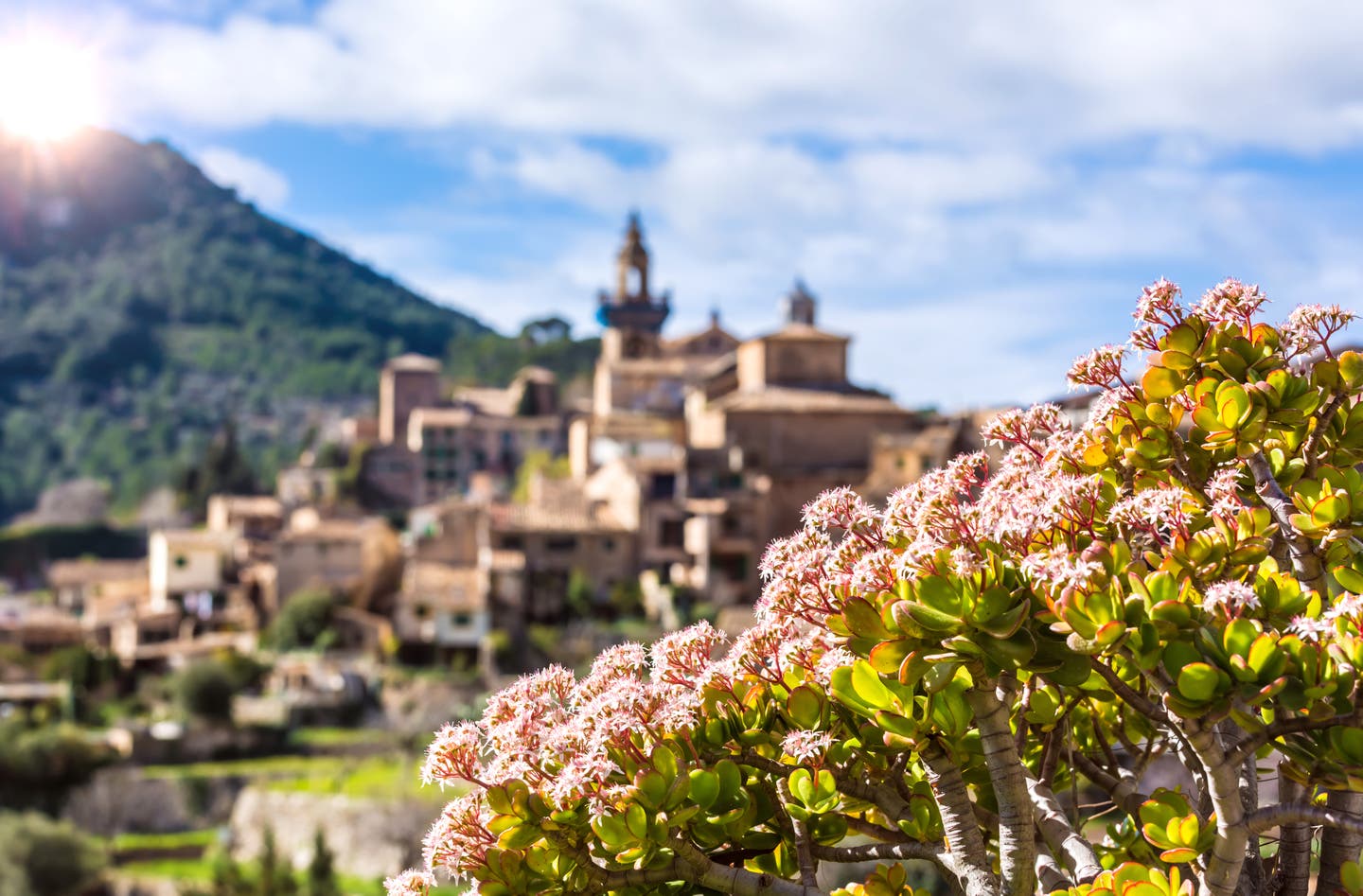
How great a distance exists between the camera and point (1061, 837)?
114 inches

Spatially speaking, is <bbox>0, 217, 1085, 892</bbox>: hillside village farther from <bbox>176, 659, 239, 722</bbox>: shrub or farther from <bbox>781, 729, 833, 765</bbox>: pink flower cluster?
<bbox>781, 729, 833, 765</bbox>: pink flower cluster

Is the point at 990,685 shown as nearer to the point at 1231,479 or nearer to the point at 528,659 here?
the point at 1231,479

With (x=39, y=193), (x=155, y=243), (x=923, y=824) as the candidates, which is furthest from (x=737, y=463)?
(x=39, y=193)

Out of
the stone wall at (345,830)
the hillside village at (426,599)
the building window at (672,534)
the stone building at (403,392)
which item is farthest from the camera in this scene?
the stone building at (403,392)

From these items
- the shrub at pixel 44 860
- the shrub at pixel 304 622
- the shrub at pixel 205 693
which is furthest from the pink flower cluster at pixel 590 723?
the shrub at pixel 304 622

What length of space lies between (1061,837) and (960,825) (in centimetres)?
29

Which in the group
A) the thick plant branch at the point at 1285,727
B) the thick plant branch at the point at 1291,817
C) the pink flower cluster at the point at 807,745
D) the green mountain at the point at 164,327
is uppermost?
the green mountain at the point at 164,327

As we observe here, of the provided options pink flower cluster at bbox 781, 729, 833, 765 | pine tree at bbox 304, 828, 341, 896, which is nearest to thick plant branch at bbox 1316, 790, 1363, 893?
pink flower cluster at bbox 781, 729, 833, 765

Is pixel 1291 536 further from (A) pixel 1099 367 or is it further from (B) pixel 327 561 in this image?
(B) pixel 327 561

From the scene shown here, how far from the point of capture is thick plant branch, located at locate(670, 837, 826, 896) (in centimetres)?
280

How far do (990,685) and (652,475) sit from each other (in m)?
42.3

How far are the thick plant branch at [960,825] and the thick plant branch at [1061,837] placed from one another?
142 millimetres

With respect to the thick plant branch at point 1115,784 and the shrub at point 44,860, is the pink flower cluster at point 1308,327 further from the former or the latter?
the shrub at point 44,860

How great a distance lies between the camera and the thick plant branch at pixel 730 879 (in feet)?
9.18
